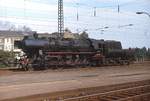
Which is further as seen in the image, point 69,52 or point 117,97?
point 69,52

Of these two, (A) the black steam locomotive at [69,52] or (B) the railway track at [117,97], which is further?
(A) the black steam locomotive at [69,52]

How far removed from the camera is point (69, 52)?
40.1 metres

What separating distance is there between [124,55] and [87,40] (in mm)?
7984

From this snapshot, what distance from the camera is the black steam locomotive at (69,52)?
37094 mm

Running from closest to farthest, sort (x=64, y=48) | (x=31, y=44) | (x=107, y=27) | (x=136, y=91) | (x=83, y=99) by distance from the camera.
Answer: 1. (x=83, y=99)
2. (x=136, y=91)
3. (x=31, y=44)
4. (x=64, y=48)
5. (x=107, y=27)

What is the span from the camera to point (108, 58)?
47719 millimetres

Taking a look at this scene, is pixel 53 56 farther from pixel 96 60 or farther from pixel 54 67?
pixel 96 60

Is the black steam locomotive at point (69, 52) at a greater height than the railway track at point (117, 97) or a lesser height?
greater

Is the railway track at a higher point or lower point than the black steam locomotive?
lower

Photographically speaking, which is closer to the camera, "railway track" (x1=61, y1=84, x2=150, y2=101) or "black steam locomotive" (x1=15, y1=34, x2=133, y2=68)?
"railway track" (x1=61, y1=84, x2=150, y2=101)

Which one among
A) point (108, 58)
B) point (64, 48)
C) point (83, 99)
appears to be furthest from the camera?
point (108, 58)

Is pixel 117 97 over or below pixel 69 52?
below

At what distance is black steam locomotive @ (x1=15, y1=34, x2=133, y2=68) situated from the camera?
3709 centimetres

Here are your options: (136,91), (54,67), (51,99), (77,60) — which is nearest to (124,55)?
(77,60)
